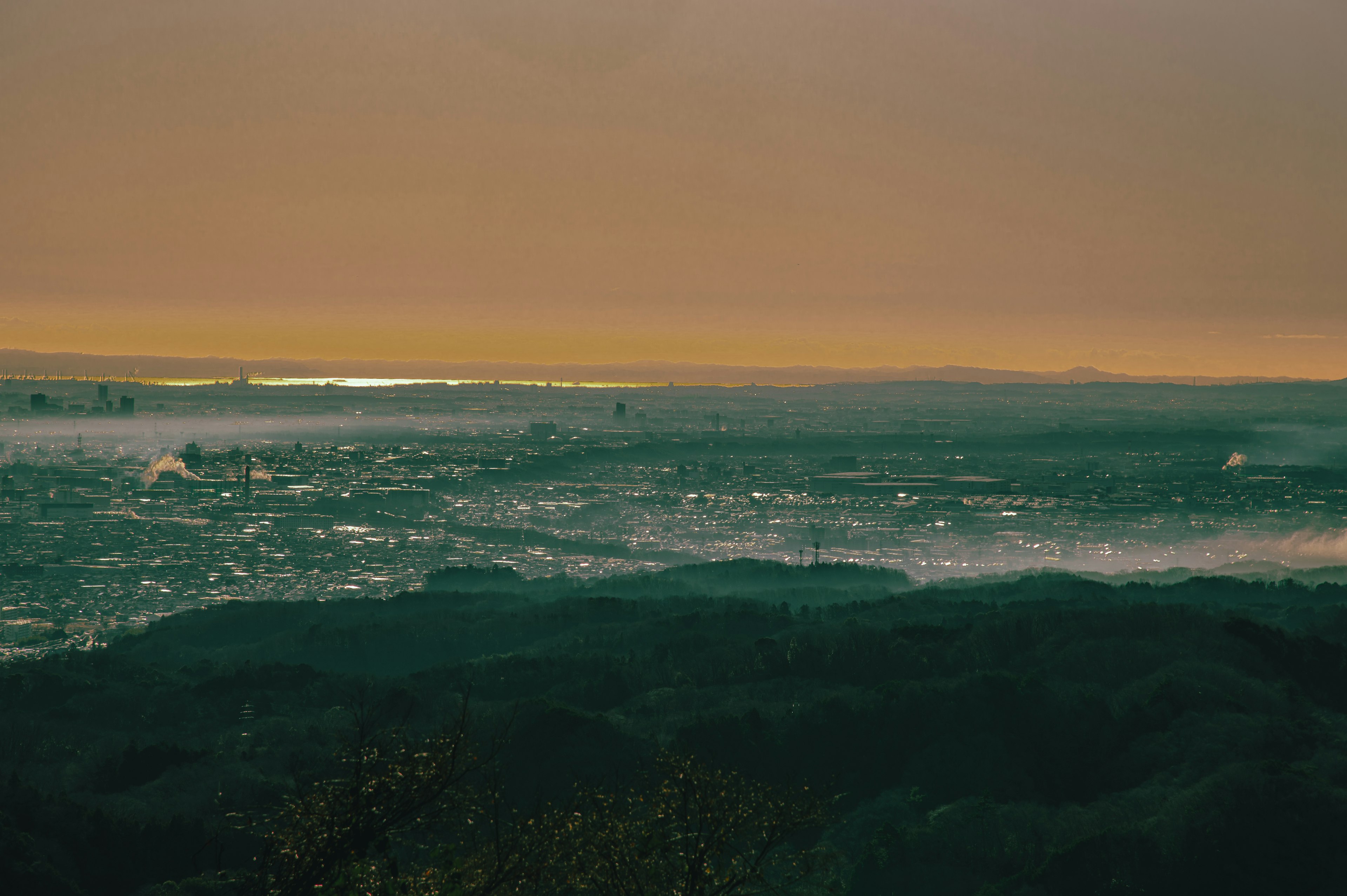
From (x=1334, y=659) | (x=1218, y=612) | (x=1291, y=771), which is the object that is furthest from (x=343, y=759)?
(x=1218, y=612)

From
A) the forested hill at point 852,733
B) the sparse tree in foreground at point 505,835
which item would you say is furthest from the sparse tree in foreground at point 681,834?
Result: the forested hill at point 852,733

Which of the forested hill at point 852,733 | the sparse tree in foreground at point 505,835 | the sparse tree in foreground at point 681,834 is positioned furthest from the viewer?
the forested hill at point 852,733

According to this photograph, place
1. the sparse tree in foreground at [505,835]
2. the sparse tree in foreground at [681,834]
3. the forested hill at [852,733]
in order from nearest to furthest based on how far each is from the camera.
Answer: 1. the sparse tree in foreground at [505,835]
2. the sparse tree in foreground at [681,834]
3. the forested hill at [852,733]

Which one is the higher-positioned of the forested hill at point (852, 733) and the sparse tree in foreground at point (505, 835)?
the sparse tree in foreground at point (505, 835)

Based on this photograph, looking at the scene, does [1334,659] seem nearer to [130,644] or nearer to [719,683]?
[719,683]

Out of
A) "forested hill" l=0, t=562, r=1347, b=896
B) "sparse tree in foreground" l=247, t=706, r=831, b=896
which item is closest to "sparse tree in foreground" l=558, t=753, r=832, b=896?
"sparse tree in foreground" l=247, t=706, r=831, b=896

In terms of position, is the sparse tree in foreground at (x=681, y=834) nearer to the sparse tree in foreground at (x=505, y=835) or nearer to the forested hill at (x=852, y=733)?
the sparse tree in foreground at (x=505, y=835)

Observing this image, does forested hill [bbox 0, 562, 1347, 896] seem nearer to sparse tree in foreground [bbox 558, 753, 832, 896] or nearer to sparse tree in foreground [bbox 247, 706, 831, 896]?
sparse tree in foreground [bbox 247, 706, 831, 896]

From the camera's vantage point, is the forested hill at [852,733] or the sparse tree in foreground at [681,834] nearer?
the sparse tree in foreground at [681,834]

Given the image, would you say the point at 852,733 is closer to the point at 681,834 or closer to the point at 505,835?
the point at 681,834
